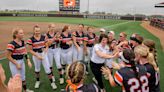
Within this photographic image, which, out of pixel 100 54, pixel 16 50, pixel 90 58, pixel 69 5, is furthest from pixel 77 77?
pixel 69 5

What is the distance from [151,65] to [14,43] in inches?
174

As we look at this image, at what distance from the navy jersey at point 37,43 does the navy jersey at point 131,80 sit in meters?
4.58

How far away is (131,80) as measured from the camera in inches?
177

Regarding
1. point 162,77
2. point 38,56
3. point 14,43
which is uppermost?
point 14,43

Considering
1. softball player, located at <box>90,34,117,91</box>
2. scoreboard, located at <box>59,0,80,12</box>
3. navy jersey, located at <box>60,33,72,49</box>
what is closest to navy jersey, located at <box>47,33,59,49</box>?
navy jersey, located at <box>60,33,72,49</box>

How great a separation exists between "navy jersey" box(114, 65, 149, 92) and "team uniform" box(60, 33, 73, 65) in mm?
5438

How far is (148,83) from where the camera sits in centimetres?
495

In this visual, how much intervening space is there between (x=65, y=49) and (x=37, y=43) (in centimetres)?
167

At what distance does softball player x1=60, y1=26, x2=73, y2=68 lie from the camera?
9836 mm

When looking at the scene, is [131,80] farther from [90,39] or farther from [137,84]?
[90,39]

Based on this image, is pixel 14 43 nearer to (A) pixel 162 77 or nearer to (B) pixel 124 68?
(B) pixel 124 68

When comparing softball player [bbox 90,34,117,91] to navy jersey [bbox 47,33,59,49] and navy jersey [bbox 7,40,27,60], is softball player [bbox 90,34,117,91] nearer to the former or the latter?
navy jersey [bbox 47,33,59,49]

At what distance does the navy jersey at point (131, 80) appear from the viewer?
4.50 metres

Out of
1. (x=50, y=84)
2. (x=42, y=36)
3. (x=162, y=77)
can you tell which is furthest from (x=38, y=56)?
(x=162, y=77)
